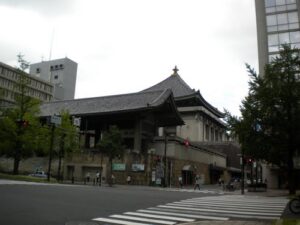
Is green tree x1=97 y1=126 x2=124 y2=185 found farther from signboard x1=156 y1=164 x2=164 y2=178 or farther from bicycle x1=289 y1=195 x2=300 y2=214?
bicycle x1=289 y1=195 x2=300 y2=214

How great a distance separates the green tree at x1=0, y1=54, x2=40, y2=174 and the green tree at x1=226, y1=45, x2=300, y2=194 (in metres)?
22.5

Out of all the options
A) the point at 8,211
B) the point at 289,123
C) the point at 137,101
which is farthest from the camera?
the point at 137,101

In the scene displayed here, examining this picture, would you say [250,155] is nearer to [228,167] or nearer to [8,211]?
[8,211]

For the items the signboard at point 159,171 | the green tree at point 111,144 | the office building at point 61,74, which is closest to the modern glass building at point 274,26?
the signboard at point 159,171

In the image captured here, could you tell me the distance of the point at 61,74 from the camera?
115000mm

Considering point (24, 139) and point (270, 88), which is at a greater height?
point (270, 88)

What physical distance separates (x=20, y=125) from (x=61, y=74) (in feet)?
258

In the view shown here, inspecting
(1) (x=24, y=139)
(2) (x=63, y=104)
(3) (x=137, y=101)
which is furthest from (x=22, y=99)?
(2) (x=63, y=104)

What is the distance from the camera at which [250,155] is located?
1230 inches

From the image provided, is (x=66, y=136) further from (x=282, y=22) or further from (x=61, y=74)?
(x=61, y=74)

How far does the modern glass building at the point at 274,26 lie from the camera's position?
46844 mm

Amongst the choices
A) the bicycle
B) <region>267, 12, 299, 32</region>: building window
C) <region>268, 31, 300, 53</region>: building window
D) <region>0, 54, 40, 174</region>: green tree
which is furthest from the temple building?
the bicycle

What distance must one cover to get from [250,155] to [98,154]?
2122 cm

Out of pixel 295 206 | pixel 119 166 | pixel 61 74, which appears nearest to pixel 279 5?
pixel 119 166
